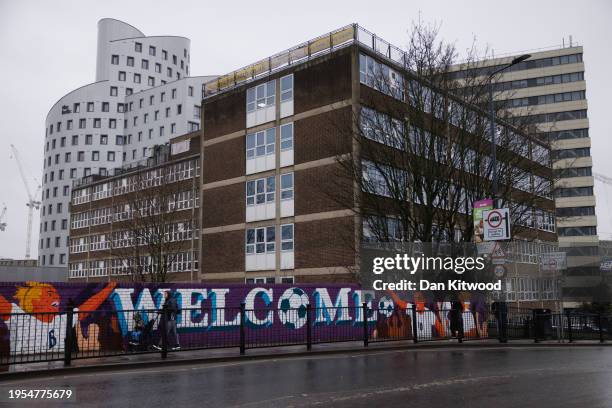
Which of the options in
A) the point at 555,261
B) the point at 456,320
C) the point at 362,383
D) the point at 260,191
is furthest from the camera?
the point at 260,191

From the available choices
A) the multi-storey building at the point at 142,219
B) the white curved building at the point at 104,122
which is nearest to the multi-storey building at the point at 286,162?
the multi-storey building at the point at 142,219

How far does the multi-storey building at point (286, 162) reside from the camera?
114ft

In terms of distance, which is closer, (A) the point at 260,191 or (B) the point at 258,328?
(B) the point at 258,328

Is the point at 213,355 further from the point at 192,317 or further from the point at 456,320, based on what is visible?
the point at 456,320

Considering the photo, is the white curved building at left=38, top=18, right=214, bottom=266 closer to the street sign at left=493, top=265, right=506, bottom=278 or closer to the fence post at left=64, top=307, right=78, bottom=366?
the street sign at left=493, top=265, right=506, bottom=278

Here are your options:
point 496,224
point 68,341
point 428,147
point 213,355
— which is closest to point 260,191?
point 428,147

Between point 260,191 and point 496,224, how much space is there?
2208 centimetres

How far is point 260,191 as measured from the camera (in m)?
39.9

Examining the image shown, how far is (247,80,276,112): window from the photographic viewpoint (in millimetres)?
40312

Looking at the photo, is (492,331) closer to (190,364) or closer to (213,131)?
(190,364)

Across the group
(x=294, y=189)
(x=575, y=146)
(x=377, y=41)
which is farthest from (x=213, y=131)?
(x=575, y=146)

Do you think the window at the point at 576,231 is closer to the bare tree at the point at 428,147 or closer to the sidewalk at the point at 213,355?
the bare tree at the point at 428,147

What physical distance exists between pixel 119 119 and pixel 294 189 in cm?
5912

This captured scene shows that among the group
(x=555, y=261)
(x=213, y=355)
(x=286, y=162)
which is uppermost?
(x=286, y=162)
